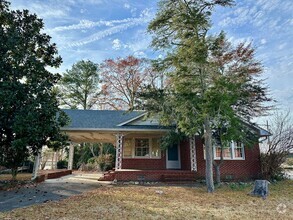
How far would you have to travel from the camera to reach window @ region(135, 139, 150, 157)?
16516 mm

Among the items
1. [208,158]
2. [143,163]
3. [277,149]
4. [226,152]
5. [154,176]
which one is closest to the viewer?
[208,158]

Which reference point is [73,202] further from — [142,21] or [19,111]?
[142,21]

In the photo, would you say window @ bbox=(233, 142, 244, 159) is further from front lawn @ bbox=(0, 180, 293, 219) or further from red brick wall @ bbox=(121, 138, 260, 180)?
front lawn @ bbox=(0, 180, 293, 219)

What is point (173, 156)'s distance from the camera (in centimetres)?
1647

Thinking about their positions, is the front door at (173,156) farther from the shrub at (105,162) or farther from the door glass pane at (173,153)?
the shrub at (105,162)

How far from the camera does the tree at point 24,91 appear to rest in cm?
1055

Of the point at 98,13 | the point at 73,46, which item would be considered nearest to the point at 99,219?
the point at 98,13

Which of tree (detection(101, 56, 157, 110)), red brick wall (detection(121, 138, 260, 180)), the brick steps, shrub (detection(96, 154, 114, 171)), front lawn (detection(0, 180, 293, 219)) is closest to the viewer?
front lawn (detection(0, 180, 293, 219))

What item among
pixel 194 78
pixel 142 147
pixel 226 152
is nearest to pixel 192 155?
pixel 226 152

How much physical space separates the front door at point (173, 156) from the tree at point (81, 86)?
18128 mm

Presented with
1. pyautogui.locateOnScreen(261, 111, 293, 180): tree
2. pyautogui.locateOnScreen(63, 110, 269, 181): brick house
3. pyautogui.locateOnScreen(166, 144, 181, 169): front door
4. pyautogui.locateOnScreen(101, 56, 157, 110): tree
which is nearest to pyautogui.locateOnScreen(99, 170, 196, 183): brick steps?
pyautogui.locateOnScreen(63, 110, 269, 181): brick house

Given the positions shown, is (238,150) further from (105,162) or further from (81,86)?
(81,86)

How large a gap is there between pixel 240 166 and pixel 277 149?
2611 mm

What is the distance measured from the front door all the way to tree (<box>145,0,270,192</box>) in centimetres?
495
